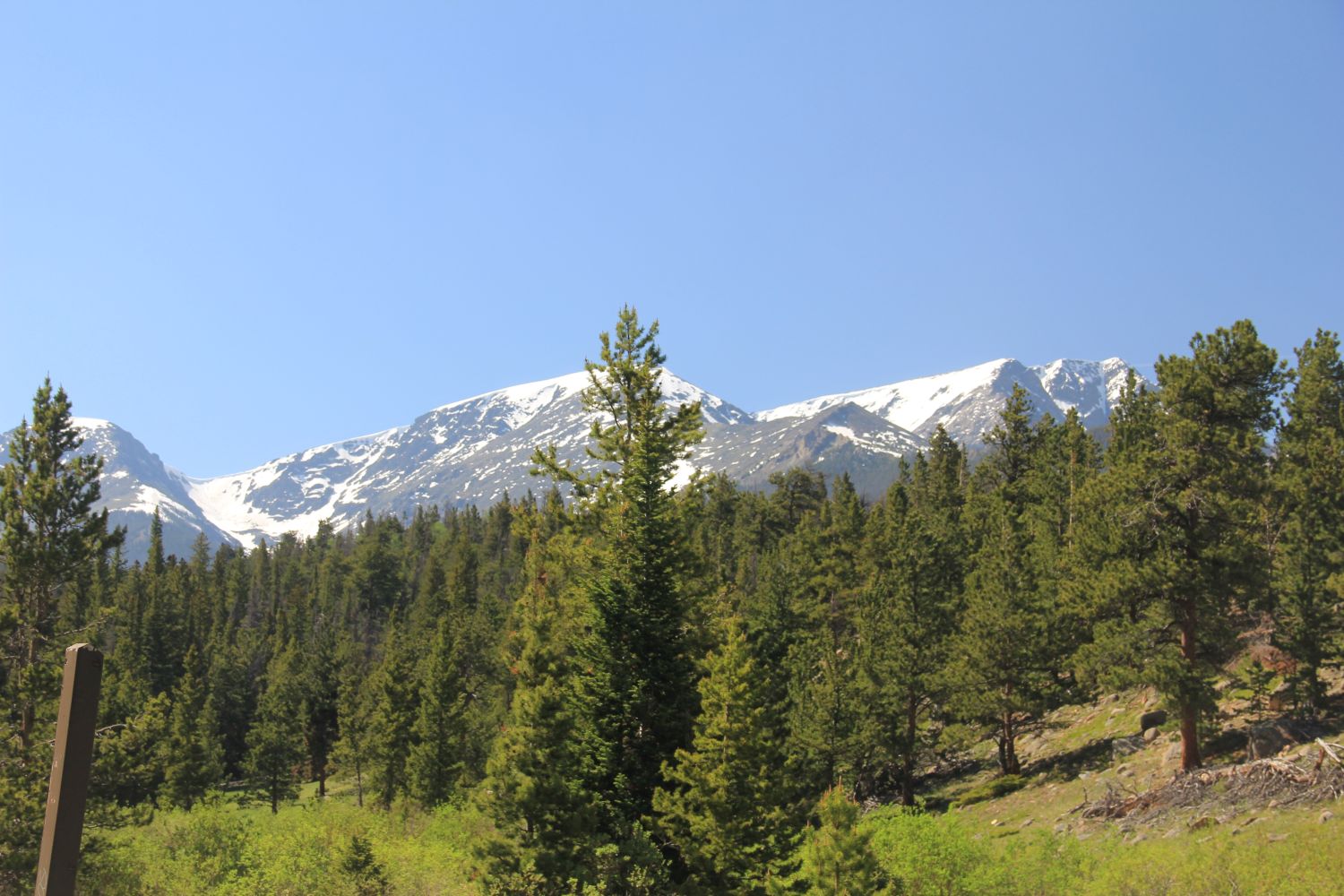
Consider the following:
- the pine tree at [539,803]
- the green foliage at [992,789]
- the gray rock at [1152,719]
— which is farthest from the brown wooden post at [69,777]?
the gray rock at [1152,719]

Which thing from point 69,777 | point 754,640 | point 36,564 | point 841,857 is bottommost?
point 841,857

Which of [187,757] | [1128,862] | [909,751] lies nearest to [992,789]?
[909,751]

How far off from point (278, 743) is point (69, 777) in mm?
75085

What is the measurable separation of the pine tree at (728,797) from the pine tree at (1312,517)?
19.3m

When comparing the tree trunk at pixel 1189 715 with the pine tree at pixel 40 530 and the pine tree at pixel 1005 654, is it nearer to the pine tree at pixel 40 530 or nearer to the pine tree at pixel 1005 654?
the pine tree at pixel 1005 654

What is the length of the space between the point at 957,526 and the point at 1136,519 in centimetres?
3701

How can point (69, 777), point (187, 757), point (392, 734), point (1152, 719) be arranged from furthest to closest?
point (187, 757), point (392, 734), point (1152, 719), point (69, 777)

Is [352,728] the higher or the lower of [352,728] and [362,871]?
the lower

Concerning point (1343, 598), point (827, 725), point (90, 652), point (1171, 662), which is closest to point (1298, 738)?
point (1171, 662)

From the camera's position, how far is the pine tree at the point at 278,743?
230 ft

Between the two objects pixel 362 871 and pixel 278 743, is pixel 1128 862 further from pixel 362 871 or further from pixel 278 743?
pixel 278 743

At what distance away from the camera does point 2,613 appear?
1083 inches

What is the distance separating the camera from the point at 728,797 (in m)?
24.8

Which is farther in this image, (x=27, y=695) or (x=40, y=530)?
A: (x=40, y=530)
